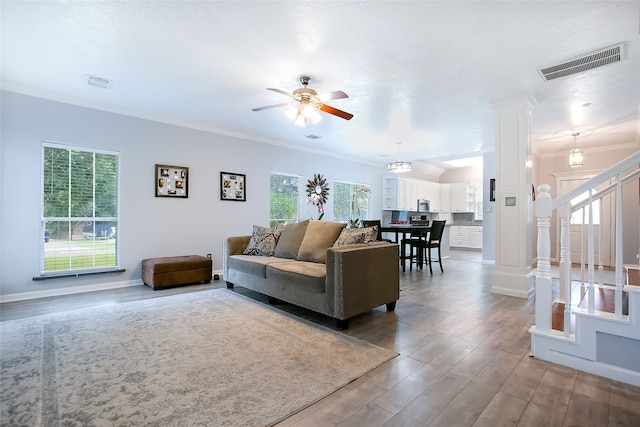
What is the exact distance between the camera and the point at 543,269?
2230 millimetres

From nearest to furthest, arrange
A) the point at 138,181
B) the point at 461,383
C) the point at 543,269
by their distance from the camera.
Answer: the point at 461,383
the point at 543,269
the point at 138,181

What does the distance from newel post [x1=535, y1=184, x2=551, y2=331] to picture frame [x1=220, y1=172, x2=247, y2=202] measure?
4.71 metres

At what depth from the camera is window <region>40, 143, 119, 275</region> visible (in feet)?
13.0

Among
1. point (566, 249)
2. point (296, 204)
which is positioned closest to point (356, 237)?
point (566, 249)

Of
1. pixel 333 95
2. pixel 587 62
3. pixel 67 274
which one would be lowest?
pixel 67 274

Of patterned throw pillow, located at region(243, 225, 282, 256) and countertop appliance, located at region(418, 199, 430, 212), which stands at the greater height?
countertop appliance, located at region(418, 199, 430, 212)

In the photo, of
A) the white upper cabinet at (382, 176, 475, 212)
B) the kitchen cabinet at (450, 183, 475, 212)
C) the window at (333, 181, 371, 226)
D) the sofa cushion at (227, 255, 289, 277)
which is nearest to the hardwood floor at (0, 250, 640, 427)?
the sofa cushion at (227, 255, 289, 277)

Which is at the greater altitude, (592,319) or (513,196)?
(513,196)

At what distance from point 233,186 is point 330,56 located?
339 cm

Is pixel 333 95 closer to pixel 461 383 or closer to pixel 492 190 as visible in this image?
pixel 461 383

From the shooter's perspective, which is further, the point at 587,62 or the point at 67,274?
the point at 67,274

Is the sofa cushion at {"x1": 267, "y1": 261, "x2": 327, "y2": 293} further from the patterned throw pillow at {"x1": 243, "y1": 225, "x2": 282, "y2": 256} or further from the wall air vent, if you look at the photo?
the wall air vent

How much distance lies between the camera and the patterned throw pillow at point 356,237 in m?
3.39

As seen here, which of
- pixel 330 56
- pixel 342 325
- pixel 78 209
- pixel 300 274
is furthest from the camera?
pixel 78 209
